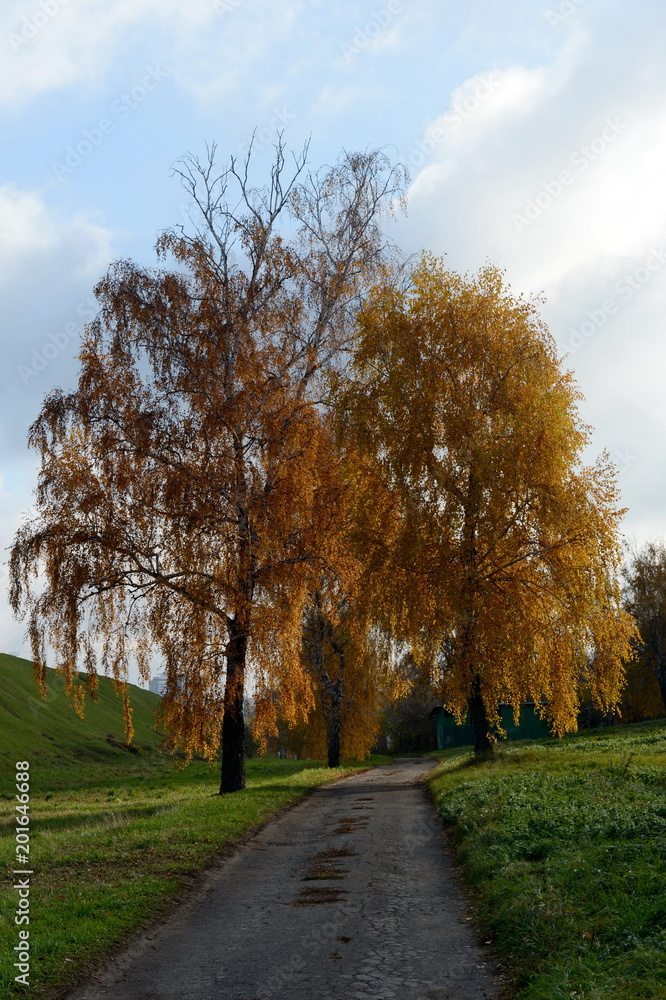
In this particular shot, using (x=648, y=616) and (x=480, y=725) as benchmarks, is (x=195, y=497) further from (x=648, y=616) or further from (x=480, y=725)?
(x=648, y=616)

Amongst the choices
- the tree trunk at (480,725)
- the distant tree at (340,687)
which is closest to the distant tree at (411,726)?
the distant tree at (340,687)

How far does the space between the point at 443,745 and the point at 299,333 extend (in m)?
56.0

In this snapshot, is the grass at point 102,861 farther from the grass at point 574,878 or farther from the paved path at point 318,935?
the grass at point 574,878

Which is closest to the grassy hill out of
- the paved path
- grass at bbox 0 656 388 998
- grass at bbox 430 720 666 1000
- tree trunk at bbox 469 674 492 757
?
grass at bbox 0 656 388 998

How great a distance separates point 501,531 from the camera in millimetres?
20156

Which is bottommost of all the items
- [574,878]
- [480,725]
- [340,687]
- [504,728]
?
[504,728]

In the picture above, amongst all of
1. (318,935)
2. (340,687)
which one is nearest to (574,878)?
(318,935)

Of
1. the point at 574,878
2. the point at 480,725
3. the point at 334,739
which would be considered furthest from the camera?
the point at 334,739

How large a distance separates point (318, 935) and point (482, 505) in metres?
14.0

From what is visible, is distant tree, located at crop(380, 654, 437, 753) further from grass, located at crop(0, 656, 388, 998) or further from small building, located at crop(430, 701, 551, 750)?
grass, located at crop(0, 656, 388, 998)

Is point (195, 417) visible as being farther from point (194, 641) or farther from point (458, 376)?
point (458, 376)

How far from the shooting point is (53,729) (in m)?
77.9

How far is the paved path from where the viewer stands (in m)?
6.41

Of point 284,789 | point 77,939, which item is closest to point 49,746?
point 284,789
